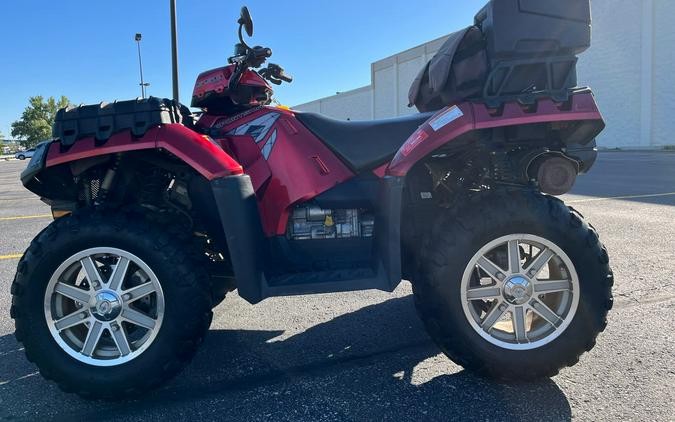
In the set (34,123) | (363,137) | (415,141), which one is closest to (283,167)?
(363,137)

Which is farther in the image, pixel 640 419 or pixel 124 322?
pixel 124 322

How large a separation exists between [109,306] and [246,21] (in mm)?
1898

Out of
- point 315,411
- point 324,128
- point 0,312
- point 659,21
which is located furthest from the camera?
point 659,21

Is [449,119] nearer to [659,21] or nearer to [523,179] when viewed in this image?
[523,179]

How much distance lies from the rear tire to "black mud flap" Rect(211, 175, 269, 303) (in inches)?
8.5

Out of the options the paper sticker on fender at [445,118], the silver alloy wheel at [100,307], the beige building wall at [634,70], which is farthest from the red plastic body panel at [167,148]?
the beige building wall at [634,70]

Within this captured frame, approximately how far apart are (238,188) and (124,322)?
0.96 meters

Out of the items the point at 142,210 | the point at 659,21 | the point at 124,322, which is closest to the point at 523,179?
Answer: the point at 142,210

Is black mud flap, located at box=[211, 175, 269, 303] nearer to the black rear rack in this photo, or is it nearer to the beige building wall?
the black rear rack

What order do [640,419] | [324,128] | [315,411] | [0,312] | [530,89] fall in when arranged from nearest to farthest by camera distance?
[640,419]
[315,411]
[530,89]
[324,128]
[0,312]

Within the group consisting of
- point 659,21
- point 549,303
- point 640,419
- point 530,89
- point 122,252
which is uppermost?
point 659,21

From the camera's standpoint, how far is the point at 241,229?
8.15ft

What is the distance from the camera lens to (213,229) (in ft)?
9.16

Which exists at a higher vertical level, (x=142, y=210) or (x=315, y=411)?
(x=142, y=210)
